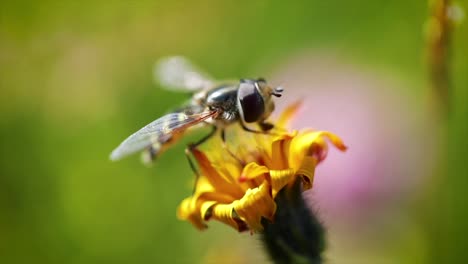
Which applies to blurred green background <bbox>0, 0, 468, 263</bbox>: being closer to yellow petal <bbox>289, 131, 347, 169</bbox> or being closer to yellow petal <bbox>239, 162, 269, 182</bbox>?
yellow petal <bbox>289, 131, 347, 169</bbox>

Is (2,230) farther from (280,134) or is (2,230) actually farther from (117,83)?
(280,134)

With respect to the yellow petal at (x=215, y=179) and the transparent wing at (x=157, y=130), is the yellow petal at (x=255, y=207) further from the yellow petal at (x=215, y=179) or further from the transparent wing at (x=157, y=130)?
the transparent wing at (x=157, y=130)

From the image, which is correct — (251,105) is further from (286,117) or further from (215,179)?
(215,179)

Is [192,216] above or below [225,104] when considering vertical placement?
below

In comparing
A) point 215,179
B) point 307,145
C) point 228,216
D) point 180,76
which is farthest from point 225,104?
point 180,76

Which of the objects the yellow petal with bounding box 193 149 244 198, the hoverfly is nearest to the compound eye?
the hoverfly

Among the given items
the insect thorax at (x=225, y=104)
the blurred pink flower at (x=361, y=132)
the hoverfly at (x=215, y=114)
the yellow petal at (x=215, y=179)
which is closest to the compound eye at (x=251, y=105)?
the hoverfly at (x=215, y=114)
